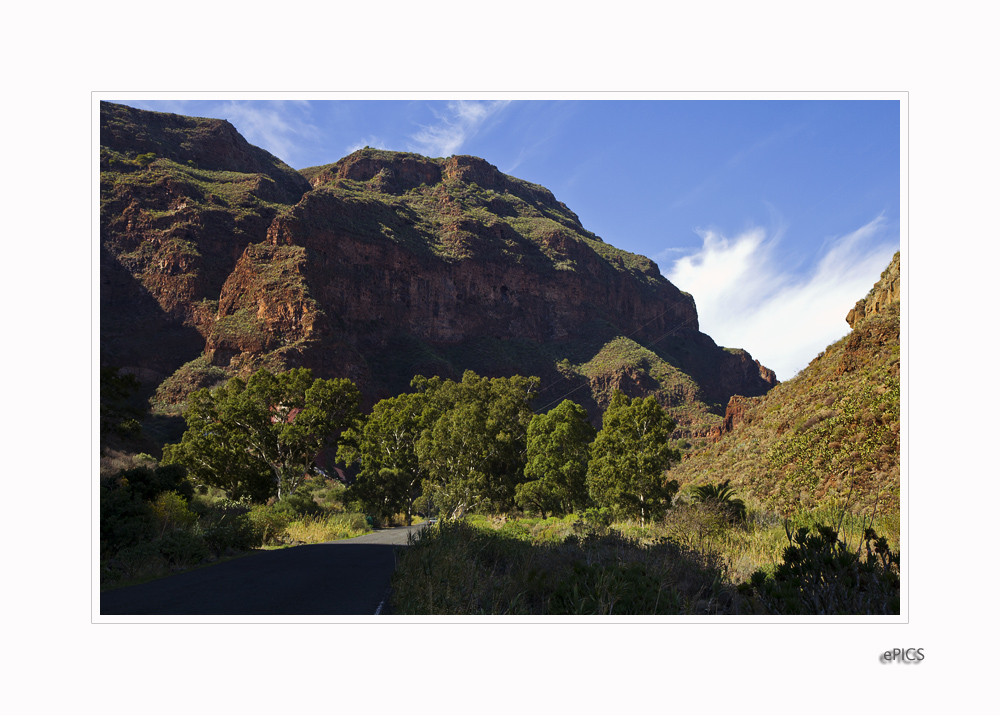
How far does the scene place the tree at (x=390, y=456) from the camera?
98.5ft

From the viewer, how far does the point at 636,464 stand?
2194 centimetres

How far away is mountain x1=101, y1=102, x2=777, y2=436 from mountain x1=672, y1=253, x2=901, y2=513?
49580 mm

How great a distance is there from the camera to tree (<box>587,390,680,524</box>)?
21500 millimetres

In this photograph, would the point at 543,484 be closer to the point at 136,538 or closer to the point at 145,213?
the point at 136,538

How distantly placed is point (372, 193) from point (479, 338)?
111 feet

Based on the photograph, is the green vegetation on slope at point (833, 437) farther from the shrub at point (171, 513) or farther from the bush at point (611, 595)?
the shrub at point (171, 513)

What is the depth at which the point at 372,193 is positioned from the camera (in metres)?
102

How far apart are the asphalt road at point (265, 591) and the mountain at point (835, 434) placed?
1047cm

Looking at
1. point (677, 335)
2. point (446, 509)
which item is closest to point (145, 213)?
point (446, 509)

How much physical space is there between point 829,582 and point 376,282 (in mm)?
93975

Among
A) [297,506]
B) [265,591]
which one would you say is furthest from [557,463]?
[265,591]

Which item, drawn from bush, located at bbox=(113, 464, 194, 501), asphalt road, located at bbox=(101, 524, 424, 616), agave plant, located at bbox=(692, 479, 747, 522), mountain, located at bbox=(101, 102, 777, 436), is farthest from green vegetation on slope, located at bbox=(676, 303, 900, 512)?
mountain, located at bbox=(101, 102, 777, 436)

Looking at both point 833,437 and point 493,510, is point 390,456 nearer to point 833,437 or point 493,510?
point 493,510
